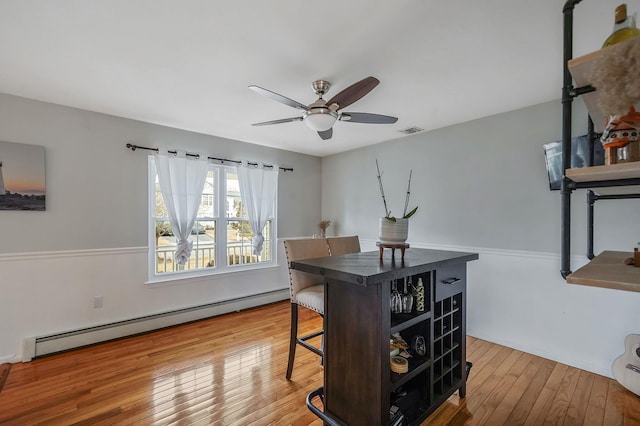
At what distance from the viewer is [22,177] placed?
2688mm

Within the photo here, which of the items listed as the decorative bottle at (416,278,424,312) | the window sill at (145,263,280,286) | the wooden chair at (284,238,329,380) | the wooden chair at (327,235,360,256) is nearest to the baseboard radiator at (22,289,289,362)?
the window sill at (145,263,280,286)

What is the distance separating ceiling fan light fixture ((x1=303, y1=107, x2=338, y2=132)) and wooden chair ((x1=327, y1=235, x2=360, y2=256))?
990mm

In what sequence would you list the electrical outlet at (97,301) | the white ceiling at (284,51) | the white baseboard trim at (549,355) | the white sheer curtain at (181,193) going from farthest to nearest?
the white sheer curtain at (181,193), the electrical outlet at (97,301), the white baseboard trim at (549,355), the white ceiling at (284,51)

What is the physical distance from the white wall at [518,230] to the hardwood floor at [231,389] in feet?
0.84

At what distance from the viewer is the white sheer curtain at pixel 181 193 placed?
343cm

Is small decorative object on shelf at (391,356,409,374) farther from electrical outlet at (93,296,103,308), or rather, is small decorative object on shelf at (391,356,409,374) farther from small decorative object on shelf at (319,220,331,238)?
small decorative object on shelf at (319,220,331,238)

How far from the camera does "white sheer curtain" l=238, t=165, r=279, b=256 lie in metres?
4.14

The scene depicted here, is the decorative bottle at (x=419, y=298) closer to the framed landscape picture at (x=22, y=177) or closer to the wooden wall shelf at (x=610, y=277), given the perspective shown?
the wooden wall shelf at (x=610, y=277)

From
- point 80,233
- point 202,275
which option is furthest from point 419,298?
point 80,233

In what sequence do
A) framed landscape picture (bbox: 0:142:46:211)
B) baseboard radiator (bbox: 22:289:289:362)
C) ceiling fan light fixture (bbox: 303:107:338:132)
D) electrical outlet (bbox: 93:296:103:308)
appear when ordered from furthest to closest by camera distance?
1. electrical outlet (bbox: 93:296:103:308)
2. baseboard radiator (bbox: 22:289:289:362)
3. framed landscape picture (bbox: 0:142:46:211)
4. ceiling fan light fixture (bbox: 303:107:338:132)

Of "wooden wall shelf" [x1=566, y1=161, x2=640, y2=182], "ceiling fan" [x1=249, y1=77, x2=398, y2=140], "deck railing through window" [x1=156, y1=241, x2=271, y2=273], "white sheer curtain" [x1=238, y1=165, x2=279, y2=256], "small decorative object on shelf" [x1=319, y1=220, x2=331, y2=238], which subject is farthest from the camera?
"small decorative object on shelf" [x1=319, y1=220, x2=331, y2=238]

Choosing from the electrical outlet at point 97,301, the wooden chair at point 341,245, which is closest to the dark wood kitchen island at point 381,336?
the wooden chair at point 341,245

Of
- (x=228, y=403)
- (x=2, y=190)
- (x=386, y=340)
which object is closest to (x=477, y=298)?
(x=386, y=340)

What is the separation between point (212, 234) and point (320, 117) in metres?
2.52
